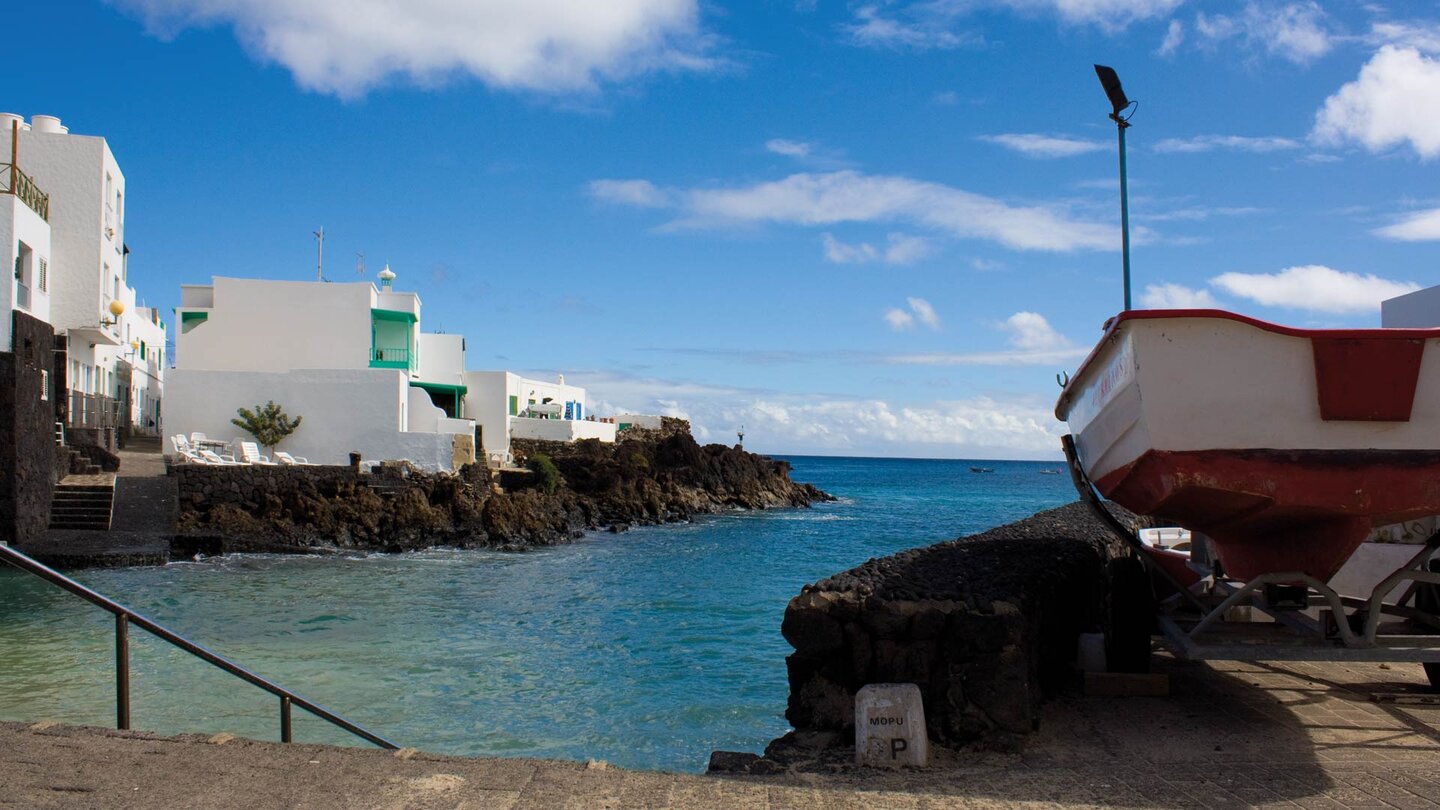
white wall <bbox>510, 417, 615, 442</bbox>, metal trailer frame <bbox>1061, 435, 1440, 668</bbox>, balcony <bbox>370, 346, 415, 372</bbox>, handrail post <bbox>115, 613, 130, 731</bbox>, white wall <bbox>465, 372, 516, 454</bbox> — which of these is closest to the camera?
handrail post <bbox>115, 613, 130, 731</bbox>

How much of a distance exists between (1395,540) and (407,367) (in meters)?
32.6

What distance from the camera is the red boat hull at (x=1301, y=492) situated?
5.31m

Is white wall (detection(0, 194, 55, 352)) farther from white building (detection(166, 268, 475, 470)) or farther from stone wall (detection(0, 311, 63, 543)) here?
white building (detection(166, 268, 475, 470))

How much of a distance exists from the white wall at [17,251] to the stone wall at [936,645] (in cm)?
1973

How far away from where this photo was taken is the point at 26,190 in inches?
927

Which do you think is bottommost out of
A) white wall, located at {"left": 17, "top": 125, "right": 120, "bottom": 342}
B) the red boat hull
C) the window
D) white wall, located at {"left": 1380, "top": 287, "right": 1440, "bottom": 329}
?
the red boat hull

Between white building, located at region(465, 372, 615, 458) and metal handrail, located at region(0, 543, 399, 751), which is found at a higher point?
white building, located at region(465, 372, 615, 458)

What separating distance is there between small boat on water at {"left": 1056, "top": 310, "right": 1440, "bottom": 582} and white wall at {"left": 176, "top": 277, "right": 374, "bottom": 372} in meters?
31.3

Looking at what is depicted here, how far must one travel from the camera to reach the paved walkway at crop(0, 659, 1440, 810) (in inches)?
160

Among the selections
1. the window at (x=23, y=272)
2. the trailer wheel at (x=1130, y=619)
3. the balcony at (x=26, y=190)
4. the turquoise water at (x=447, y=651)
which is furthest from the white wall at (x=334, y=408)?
the trailer wheel at (x=1130, y=619)

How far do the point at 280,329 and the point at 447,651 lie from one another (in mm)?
24118

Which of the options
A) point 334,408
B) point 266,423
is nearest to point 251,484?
point 266,423

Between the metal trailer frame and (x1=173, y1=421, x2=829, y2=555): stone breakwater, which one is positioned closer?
the metal trailer frame

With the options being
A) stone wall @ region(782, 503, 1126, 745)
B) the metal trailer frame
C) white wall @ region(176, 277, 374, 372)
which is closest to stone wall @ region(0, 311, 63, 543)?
white wall @ region(176, 277, 374, 372)
